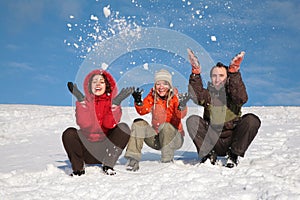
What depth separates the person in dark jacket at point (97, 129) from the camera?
177 inches

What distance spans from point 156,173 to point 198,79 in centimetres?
132

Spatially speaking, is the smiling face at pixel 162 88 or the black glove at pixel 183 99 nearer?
the black glove at pixel 183 99

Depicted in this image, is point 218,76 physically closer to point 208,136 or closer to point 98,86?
point 208,136

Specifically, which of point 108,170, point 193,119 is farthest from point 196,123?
point 108,170

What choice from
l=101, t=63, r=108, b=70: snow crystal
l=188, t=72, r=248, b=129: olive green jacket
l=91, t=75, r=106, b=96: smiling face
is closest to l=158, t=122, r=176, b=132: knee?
l=188, t=72, r=248, b=129: olive green jacket

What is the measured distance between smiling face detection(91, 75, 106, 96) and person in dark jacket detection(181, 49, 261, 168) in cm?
114

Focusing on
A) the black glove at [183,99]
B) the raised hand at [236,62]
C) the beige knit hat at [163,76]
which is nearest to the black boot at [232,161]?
the black glove at [183,99]

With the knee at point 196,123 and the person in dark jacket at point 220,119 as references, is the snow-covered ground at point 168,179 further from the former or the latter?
the knee at point 196,123

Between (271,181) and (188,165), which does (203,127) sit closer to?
(188,165)

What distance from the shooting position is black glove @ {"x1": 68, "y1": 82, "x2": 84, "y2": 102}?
462 centimetres

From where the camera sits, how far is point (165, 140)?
4809mm

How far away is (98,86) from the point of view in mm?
4680

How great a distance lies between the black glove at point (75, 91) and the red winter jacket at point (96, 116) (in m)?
0.07

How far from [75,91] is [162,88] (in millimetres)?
1237
